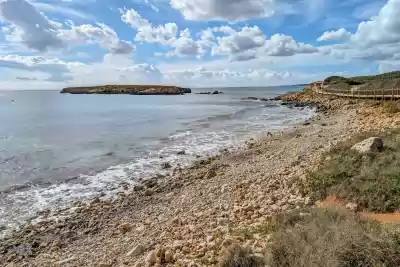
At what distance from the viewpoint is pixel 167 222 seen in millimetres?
10359

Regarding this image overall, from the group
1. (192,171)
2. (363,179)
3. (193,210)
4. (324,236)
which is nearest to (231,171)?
(192,171)

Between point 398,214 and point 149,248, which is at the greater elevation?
point 398,214

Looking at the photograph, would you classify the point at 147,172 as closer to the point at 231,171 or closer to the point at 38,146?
the point at 231,171

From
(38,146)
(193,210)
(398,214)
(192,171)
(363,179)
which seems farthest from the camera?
(38,146)

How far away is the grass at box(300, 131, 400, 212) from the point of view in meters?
8.79

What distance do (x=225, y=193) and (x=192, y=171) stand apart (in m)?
5.17

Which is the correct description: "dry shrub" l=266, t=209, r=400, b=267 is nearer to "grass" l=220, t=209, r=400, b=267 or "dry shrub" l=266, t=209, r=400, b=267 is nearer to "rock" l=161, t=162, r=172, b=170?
"grass" l=220, t=209, r=400, b=267

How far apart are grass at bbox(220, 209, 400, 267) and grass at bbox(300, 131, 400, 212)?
248 centimetres

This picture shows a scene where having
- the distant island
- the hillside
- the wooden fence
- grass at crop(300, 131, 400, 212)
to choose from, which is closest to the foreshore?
grass at crop(300, 131, 400, 212)

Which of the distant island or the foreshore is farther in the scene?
the distant island

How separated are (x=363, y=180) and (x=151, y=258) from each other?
6.36 metres

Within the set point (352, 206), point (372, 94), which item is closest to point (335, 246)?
point (352, 206)

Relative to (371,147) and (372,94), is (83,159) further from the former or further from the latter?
(372,94)

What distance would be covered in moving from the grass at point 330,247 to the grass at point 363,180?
248 centimetres
